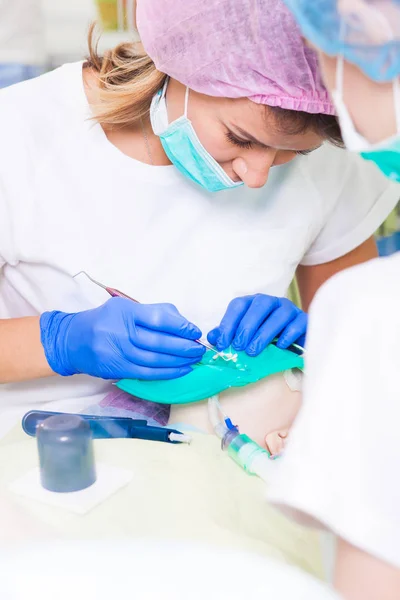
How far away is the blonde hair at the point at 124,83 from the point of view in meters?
1.26

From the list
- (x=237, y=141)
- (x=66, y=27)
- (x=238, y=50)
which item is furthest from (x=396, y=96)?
(x=66, y=27)

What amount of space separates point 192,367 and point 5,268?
43 centimetres

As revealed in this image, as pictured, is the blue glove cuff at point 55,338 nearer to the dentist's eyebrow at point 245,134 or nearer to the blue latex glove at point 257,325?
the blue latex glove at point 257,325

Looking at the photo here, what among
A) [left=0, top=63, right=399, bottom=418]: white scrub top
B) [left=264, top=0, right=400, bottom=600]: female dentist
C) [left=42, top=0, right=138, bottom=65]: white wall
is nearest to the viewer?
[left=264, top=0, right=400, bottom=600]: female dentist

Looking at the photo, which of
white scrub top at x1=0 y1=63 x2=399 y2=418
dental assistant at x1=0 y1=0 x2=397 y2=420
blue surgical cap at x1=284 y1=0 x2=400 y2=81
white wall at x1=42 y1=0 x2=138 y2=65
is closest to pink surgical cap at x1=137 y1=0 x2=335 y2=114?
dental assistant at x1=0 y1=0 x2=397 y2=420

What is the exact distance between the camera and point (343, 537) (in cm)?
55

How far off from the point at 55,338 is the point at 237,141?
18.1 inches

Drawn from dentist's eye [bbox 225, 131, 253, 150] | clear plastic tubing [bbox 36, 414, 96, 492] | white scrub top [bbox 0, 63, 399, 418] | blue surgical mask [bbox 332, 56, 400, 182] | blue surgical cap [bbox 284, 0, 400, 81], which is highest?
blue surgical cap [bbox 284, 0, 400, 81]

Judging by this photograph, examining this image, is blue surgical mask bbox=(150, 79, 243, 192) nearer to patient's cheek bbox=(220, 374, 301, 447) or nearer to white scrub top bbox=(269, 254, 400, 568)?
patient's cheek bbox=(220, 374, 301, 447)

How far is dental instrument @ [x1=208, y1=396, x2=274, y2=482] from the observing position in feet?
3.50

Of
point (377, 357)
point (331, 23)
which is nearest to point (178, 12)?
point (331, 23)

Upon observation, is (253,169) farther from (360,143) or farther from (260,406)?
(360,143)

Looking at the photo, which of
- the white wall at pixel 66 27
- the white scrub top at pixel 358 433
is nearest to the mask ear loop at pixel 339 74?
the white scrub top at pixel 358 433

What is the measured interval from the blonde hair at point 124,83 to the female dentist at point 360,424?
2.34ft
